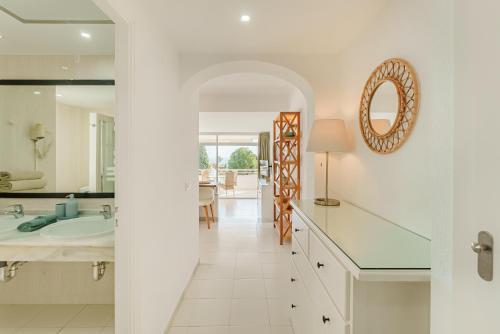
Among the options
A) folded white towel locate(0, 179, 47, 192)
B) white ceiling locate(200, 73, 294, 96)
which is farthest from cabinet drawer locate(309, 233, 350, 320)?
white ceiling locate(200, 73, 294, 96)

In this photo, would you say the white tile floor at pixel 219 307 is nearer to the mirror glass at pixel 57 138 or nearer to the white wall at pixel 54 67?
Result: the mirror glass at pixel 57 138

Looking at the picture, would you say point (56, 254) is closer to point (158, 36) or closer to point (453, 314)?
point (158, 36)

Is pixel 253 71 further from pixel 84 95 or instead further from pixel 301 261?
pixel 301 261

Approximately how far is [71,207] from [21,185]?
0.50 meters

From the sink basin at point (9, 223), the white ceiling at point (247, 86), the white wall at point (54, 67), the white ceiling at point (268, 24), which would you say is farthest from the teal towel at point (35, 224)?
the white ceiling at point (247, 86)

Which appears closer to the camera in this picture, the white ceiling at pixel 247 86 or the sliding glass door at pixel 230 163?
the white ceiling at pixel 247 86

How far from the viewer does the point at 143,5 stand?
1.54 m

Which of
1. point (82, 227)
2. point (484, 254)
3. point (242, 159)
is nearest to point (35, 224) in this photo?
point (82, 227)

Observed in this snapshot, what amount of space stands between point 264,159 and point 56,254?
6601mm

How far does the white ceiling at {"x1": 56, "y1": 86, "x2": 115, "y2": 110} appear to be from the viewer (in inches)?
81.7

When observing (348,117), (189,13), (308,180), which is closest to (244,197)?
(308,180)

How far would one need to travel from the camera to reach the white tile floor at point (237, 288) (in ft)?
6.58

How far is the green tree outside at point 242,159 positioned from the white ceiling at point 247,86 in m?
4.70

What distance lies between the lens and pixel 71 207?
195 centimetres
